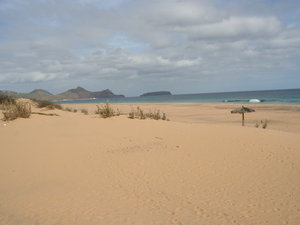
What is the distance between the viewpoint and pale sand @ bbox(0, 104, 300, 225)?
349 cm

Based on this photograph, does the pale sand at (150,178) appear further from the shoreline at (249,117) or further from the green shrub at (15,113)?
the shoreline at (249,117)

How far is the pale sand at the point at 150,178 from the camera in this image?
3.49m

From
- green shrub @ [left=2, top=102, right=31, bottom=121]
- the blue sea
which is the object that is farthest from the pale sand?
the blue sea

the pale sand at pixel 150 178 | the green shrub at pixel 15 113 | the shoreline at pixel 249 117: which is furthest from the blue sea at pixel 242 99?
the green shrub at pixel 15 113

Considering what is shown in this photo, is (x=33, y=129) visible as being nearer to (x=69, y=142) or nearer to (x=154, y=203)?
(x=69, y=142)

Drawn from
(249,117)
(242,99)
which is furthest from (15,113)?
(242,99)

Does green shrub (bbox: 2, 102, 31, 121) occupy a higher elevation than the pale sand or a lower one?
higher

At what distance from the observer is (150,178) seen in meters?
4.79

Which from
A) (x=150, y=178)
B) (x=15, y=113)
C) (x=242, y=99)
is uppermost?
(x=15, y=113)

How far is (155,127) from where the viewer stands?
31.9 ft

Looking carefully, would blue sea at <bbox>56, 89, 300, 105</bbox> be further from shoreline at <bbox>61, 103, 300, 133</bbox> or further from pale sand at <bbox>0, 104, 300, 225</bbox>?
pale sand at <bbox>0, 104, 300, 225</bbox>

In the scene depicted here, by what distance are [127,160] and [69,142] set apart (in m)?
2.38

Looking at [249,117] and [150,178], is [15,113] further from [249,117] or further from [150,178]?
[249,117]

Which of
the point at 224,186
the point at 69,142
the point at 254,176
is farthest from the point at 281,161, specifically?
the point at 69,142
